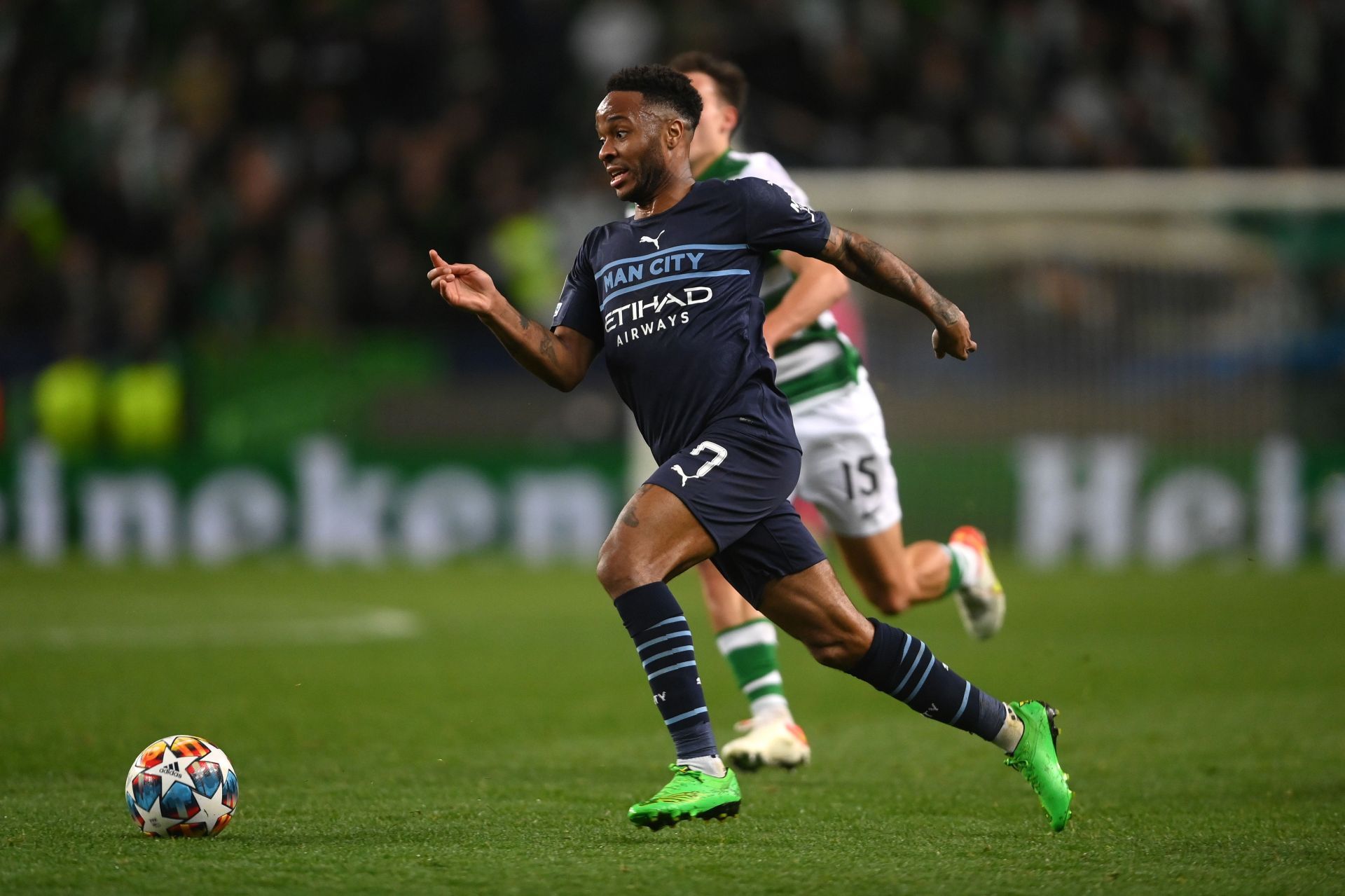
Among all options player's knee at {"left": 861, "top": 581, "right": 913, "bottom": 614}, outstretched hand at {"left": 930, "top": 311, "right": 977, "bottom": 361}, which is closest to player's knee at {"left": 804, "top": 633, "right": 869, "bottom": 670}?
outstretched hand at {"left": 930, "top": 311, "right": 977, "bottom": 361}

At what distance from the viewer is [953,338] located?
193 inches

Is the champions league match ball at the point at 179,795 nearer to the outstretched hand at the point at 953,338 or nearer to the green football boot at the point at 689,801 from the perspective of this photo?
the green football boot at the point at 689,801

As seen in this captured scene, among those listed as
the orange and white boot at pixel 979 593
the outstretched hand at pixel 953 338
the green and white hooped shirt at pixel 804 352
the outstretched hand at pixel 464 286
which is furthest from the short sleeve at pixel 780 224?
the orange and white boot at pixel 979 593

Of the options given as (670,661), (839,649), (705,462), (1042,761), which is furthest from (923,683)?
(705,462)

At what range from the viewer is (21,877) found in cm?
408

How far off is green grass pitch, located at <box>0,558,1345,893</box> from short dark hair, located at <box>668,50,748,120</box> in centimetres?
239

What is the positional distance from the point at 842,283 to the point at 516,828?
7.66ft

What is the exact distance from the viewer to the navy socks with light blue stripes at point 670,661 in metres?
4.71

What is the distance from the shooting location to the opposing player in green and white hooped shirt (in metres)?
6.40

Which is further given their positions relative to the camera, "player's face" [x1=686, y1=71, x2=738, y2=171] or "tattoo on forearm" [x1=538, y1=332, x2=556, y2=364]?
"player's face" [x1=686, y1=71, x2=738, y2=171]

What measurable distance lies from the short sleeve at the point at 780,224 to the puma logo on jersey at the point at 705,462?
0.58 m

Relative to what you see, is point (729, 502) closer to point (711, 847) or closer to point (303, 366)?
point (711, 847)

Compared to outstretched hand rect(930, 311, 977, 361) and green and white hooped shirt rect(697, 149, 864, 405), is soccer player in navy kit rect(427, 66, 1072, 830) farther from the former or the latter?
green and white hooped shirt rect(697, 149, 864, 405)

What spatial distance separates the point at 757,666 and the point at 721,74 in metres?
2.15
